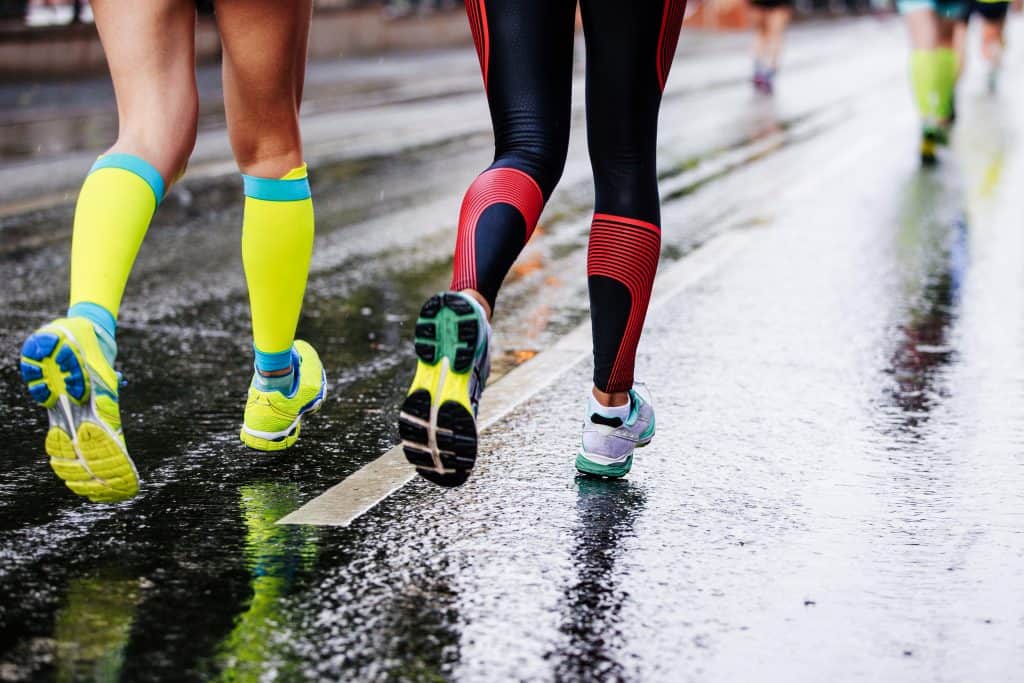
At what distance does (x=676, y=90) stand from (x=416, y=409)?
1510cm

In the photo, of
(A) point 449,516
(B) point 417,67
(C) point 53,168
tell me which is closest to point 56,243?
(C) point 53,168

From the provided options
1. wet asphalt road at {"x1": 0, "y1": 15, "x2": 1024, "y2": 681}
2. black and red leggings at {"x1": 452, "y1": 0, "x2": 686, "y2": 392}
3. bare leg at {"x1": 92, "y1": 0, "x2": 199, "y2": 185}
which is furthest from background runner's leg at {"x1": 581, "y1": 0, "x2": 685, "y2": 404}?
bare leg at {"x1": 92, "y1": 0, "x2": 199, "y2": 185}

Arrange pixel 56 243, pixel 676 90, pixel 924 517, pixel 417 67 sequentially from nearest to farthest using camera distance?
pixel 924 517 → pixel 56 243 → pixel 676 90 → pixel 417 67

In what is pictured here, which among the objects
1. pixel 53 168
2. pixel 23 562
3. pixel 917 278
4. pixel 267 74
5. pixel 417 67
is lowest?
pixel 417 67

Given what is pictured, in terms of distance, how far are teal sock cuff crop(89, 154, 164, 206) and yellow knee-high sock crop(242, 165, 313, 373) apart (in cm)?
41

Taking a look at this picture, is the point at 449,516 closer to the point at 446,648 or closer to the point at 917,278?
the point at 446,648

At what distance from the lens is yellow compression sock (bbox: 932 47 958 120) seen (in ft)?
33.7

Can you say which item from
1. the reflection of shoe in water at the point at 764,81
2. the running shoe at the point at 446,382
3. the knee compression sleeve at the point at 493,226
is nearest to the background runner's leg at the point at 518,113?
the knee compression sleeve at the point at 493,226

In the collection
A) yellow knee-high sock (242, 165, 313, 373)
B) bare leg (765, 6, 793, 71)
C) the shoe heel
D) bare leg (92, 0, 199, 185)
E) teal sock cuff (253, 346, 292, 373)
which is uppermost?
bare leg (92, 0, 199, 185)

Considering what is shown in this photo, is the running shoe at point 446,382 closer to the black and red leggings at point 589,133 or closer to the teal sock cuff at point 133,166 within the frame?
the black and red leggings at point 589,133

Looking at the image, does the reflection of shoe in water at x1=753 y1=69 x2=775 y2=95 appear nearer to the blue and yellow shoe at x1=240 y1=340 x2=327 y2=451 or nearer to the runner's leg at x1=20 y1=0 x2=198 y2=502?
the blue and yellow shoe at x1=240 y1=340 x2=327 y2=451

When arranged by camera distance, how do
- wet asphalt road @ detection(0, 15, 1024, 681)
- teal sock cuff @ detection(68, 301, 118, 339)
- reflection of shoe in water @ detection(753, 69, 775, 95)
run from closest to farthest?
wet asphalt road @ detection(0, 15, 1024, 681), teal sock cuff @ detection(68, 301, 118, 339), reflection of shoe in water @ detection(753, 69, 775, 95)

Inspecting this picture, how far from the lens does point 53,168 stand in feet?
33.3

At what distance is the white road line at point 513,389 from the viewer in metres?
3.50
